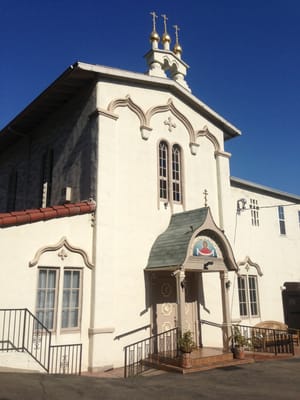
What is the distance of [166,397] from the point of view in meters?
7.17

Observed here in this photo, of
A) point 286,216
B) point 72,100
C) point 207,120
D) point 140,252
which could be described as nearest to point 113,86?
point 72,100

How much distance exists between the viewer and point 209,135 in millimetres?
15375

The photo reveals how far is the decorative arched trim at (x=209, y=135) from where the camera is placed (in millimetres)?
15078

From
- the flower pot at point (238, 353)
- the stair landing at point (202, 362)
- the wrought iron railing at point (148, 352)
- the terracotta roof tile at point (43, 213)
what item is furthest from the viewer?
the flower pot at point (238, 353)

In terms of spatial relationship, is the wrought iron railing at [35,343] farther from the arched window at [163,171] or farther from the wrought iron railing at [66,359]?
the arched window at [163,171]

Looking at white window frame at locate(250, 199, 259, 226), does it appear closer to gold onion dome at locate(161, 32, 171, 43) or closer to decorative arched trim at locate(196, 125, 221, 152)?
decorative arched trim at locate(196, 125, 221, 152)

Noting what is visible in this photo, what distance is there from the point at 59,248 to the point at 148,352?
4.30 meters

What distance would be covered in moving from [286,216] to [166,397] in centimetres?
1403

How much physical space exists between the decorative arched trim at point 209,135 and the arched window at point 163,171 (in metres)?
1.94

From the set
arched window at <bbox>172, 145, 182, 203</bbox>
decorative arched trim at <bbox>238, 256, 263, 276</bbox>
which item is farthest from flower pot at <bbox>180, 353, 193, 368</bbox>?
decorative arched trim at <bbox>238, 256, 263, 276</bbox>

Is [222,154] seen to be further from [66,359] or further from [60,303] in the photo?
[66,359]

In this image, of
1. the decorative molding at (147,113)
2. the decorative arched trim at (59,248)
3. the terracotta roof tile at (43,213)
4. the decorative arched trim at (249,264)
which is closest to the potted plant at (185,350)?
the decorative arched trim at (59,248)

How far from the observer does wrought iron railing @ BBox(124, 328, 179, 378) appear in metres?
10.5

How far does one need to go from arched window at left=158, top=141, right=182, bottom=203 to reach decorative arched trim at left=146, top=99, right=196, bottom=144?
935mm
